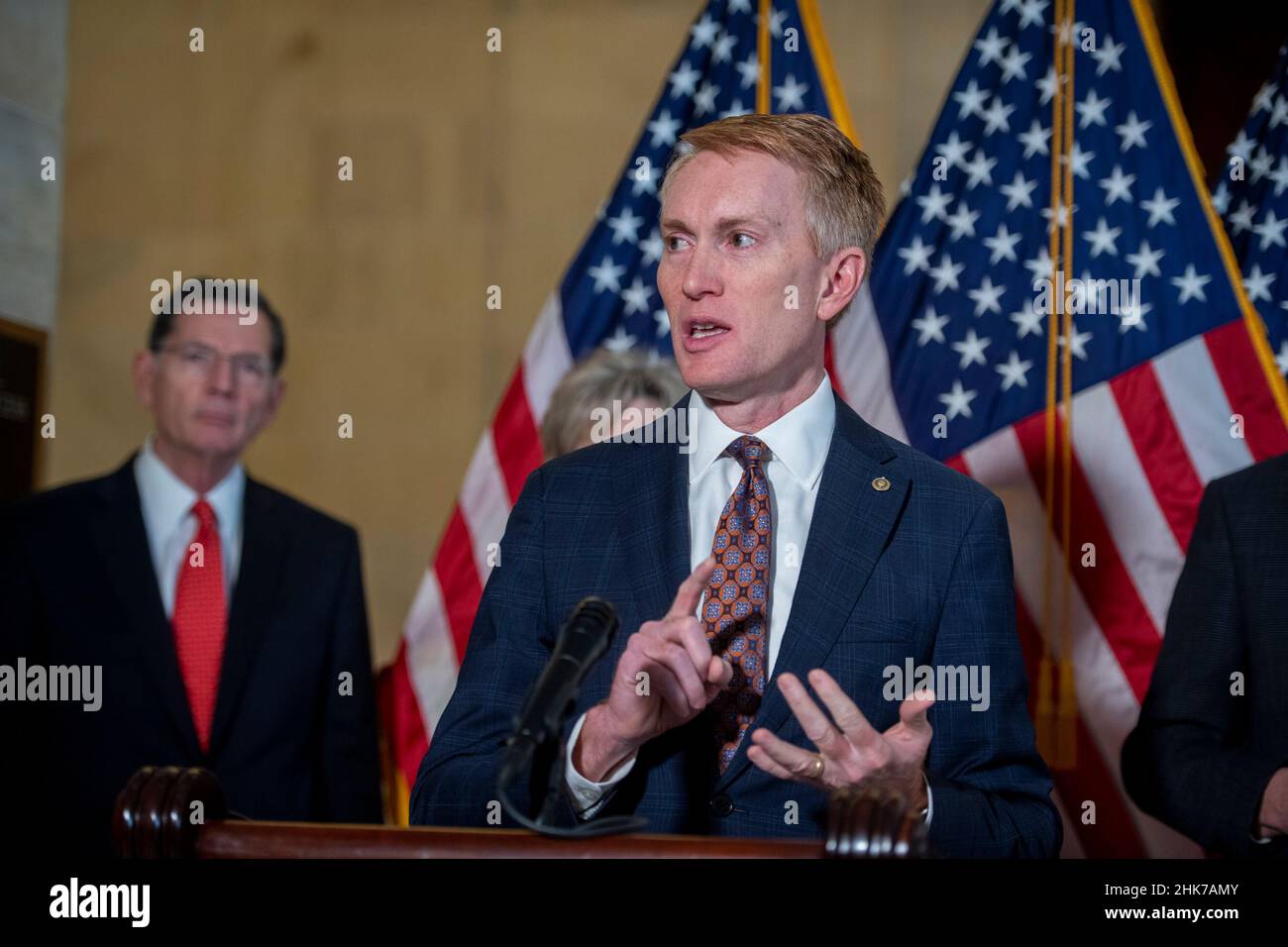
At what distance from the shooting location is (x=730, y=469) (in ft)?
7.08

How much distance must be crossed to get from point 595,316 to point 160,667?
4.94ft

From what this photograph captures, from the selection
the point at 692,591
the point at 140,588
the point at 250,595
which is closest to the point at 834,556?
the point at 692,591

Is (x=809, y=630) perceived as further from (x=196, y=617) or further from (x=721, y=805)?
(x=196, y=617)

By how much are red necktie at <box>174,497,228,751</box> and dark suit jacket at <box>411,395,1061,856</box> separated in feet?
5.62

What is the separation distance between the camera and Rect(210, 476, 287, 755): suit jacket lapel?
352 cm

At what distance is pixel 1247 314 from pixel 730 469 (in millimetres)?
1962

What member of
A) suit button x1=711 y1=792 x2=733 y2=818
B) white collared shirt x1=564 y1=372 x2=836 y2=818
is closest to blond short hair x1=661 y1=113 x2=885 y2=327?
white collared shirt x1=564 y1=372 x2=836 y2=818

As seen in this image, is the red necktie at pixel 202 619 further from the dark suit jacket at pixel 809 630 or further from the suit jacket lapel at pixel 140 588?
the dark suit jacket at pixel 809 630

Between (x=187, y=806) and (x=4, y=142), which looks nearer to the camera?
(x=187, y=806)

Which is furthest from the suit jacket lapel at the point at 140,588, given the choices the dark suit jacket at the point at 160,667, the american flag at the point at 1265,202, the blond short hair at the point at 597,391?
the american flag at the point at 1265,202

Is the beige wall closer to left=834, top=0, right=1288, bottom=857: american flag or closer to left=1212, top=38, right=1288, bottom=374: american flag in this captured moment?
left=834, top=0, right=1288, bottom=857: american flag

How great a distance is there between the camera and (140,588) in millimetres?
3570
